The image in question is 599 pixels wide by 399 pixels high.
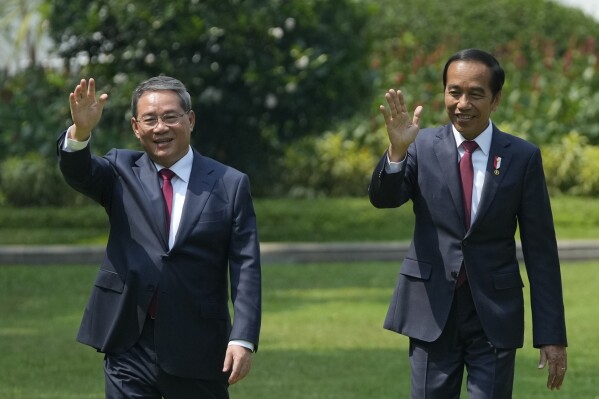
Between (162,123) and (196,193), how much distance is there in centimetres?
29

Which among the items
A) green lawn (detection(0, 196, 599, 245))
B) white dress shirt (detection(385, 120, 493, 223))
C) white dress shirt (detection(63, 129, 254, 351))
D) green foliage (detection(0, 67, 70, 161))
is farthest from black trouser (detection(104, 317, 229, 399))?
green foliage (detection(0, 67, 70, 161))

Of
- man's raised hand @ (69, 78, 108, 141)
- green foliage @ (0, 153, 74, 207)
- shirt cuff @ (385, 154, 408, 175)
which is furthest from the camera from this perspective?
green foliage @ (0, 153, 74, 207)

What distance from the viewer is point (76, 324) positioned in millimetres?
11820

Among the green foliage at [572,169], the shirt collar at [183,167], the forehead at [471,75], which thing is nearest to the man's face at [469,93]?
the forehead at [471,75]

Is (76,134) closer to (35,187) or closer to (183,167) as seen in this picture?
(183,167)

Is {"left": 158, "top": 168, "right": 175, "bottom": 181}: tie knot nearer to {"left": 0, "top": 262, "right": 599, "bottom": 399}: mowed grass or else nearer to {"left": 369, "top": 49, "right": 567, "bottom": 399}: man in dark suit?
{"left": 369, "top": 49, "right": 567, "bottom": 399}: man in dark suit

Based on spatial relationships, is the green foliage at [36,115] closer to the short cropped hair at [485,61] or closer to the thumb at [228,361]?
the short cropped hair at [485,61]

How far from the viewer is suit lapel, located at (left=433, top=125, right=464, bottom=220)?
5.86 m

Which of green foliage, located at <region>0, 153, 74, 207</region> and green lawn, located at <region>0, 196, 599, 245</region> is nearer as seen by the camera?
green lawn, located at <region>0, 196, 599, 245</region>

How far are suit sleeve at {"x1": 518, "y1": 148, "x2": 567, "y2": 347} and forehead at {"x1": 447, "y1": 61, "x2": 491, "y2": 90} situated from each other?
47cm

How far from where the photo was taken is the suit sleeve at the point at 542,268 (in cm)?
587

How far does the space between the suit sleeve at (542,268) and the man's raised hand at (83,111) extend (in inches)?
66.9

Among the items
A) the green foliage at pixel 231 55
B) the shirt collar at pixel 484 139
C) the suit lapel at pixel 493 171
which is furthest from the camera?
the green foliage at pixel 231 55

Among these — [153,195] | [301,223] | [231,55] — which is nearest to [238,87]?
[231,55]
